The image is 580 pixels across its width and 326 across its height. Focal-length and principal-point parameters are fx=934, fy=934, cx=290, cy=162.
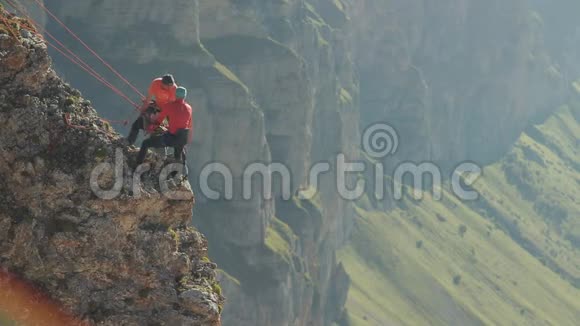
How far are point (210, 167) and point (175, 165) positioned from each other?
132m

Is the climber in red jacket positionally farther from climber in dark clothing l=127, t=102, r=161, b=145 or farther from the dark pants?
the dark pants

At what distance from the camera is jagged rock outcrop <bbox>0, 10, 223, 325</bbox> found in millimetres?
27156

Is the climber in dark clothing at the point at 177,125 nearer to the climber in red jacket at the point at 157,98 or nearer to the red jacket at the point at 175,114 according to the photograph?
the red jacket at the point at 175,114

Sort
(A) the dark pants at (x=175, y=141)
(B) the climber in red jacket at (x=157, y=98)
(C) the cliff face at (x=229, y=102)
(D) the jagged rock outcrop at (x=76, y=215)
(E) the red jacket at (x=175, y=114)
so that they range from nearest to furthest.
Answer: (D) the jagged rock outcrop at (x=76, y=215) < (A) the dark pants at (x=175, y=141) < (E) the red jacket at (x=175, y=114) < (B) the climber in red jacket at (x=157, y=98) < (C) the cliff face at (x=229, y=102)

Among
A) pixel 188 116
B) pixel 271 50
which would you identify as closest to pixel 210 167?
pixel 271 50

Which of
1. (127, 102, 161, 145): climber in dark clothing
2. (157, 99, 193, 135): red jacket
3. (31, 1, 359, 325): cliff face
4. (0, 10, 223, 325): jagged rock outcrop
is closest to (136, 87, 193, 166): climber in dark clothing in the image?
(157, 99, 193, 135): red jacket

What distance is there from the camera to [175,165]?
30297 mm

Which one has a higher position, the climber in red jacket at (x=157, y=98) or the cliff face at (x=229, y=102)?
the climber in red jacket at (x=157, y=98)

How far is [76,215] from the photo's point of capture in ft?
90.8

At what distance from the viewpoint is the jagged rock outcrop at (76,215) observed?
27.2 meters

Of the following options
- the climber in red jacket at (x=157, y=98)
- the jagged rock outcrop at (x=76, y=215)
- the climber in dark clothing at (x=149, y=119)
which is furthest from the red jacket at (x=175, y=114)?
the jagged rock outcrop at (x=76, y=215)

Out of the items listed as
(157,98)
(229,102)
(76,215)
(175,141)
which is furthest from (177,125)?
(229,102)

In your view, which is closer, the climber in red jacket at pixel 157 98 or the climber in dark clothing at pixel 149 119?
the climber in dark clothing at pixel 149 119

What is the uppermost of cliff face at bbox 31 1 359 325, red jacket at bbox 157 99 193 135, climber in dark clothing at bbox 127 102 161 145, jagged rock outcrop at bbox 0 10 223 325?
red jacket at bbox 157 99 193 135
